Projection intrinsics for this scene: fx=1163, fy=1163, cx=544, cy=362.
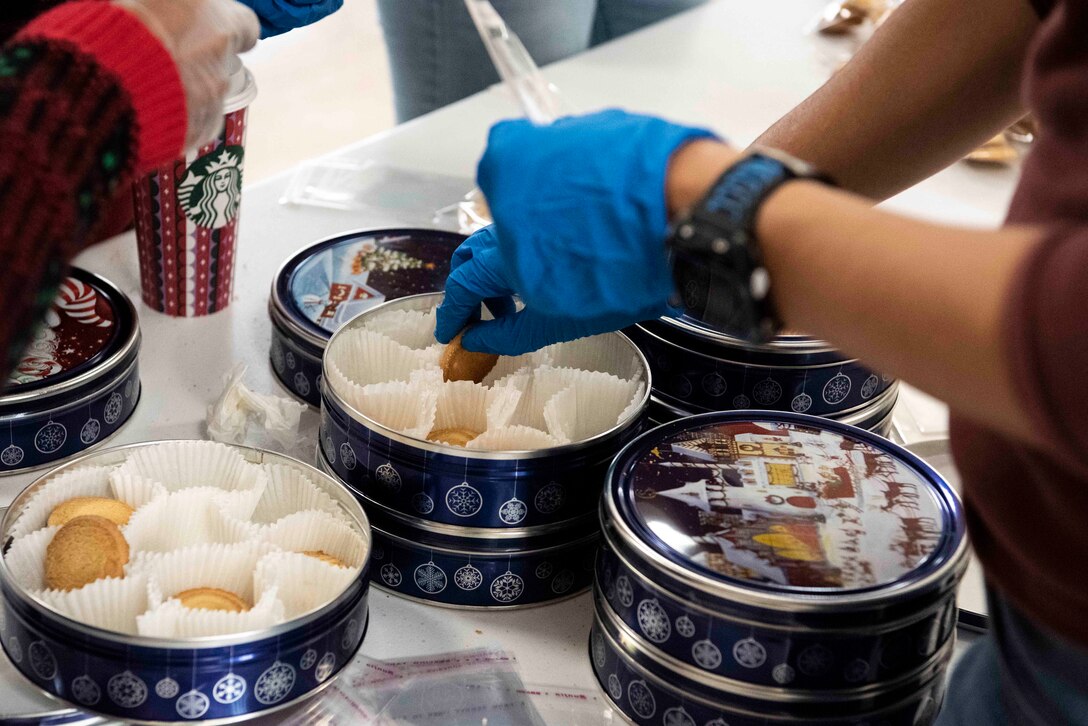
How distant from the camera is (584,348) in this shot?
122cm

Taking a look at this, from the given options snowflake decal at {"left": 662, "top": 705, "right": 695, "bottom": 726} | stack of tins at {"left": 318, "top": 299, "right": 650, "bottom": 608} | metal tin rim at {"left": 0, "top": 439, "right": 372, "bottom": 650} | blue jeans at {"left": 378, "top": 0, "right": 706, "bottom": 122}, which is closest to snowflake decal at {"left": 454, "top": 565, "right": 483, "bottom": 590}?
stack of tins at {"left": 318, "top": 299, "right": 650, "bottom": 608}

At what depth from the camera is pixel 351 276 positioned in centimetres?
140

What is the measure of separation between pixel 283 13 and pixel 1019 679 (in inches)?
40.4

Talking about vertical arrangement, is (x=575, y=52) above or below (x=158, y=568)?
below

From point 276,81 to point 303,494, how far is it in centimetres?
421

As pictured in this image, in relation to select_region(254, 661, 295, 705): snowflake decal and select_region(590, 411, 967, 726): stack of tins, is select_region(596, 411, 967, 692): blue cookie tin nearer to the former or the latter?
select_region(590, 411, 967, 726): stack of tins

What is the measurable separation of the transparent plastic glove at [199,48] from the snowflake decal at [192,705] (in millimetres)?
398

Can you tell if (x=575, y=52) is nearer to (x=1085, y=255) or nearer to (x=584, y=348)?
(x=584, y=348)

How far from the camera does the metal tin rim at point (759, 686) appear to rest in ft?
2.89

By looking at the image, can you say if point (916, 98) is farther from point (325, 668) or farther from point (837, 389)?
point (325, 668)

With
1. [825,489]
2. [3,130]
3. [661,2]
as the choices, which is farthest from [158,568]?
[661,2]

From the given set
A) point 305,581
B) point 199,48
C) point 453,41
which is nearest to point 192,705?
point 305,581

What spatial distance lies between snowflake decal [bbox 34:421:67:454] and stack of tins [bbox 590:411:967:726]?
55 cm

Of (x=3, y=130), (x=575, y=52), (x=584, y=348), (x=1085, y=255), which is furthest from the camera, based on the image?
(x=575, y=52)
